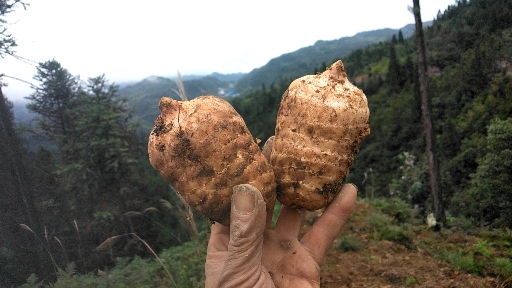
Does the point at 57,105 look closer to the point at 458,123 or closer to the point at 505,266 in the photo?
the point at 505,266

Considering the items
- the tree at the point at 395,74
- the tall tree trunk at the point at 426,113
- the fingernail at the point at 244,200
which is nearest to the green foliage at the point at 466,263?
the tall tree trunk at the point at 426,113

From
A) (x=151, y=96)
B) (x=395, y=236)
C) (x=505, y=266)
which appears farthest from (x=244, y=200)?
(x=151, y=96)

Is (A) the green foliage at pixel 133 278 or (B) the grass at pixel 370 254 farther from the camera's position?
(B) the grass at pixel 370 254

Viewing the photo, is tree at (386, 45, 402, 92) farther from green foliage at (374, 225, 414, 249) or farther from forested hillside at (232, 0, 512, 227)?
green foliage at (374, 225, 414, 249)

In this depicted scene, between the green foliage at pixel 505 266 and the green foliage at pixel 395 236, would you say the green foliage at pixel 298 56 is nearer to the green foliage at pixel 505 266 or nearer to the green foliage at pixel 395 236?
the green foliage at pixel 395 236

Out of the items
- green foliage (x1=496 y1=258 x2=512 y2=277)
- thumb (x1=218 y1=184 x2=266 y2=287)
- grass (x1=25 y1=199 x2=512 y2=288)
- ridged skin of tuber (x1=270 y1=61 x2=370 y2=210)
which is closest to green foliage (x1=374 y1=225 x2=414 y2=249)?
grass (x1=25 y1=199 x2=512 y2=288)
